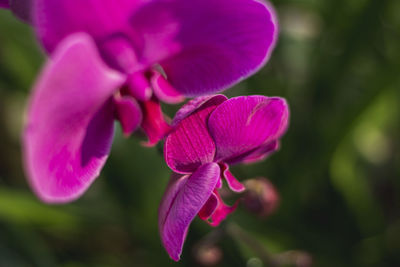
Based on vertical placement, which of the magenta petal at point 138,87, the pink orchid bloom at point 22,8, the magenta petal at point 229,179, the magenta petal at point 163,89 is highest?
the pink orchid bloom at point 22,8

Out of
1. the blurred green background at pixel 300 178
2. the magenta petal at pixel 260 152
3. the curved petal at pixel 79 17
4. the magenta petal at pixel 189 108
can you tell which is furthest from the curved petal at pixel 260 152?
the blurred green background at pixel 300 178

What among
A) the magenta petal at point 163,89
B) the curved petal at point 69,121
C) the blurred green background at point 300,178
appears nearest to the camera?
the curved petal at point 69,121

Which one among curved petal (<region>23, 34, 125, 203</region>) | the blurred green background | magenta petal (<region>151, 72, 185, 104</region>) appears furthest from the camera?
the blurred green background

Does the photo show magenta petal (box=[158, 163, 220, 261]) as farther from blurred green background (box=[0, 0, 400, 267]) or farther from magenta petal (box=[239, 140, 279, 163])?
blurred green background (box=[0, 0, 400, 267])

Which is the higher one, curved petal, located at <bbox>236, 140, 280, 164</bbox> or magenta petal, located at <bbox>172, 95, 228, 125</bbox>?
magenta petal, located at <bbox>172, 95, 228, 125</bbox>

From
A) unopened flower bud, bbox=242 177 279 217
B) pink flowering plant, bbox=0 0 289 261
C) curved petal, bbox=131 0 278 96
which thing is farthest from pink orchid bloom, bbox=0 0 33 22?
unopened flower bud, bbox=242 177 279 217

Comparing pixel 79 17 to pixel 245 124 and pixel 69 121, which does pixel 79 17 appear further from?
pixel 245 124

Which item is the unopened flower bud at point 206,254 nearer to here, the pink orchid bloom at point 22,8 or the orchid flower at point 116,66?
the orchid flower at point 116,66
